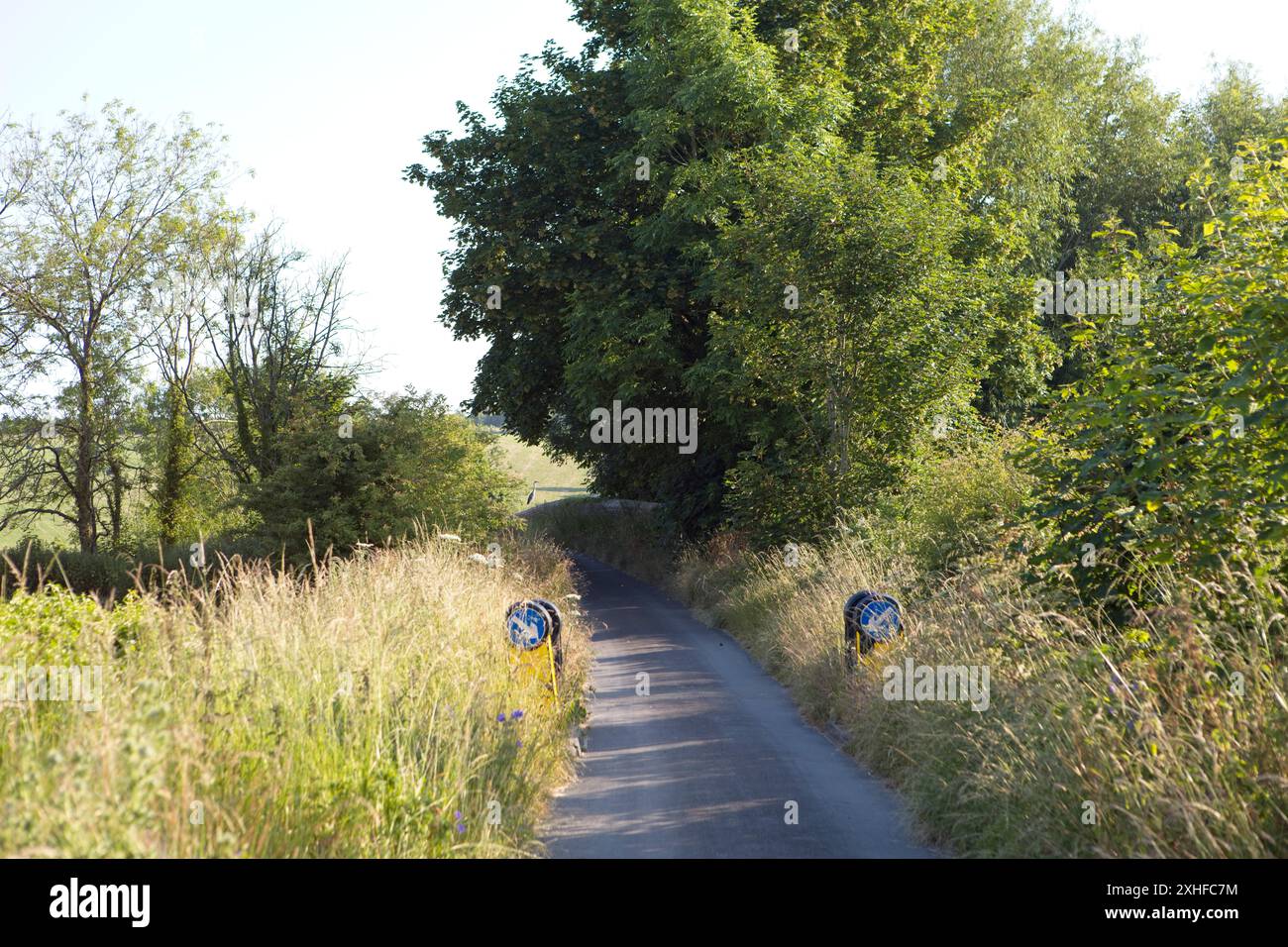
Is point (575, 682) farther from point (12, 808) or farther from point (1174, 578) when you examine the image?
point (12, 808)

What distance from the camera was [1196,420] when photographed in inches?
264

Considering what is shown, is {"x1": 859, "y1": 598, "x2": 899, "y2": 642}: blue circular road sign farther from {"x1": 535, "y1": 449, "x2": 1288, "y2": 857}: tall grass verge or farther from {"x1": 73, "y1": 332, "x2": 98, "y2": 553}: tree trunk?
{"x1": 73, "y1": 332, "x2": 98, "y2": 553}: tree trunk

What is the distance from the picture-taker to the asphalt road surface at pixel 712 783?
7.48 metres

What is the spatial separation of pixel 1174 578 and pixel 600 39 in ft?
82.8

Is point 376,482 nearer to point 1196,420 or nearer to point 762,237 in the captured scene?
point 762,237

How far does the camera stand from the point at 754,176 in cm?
2030

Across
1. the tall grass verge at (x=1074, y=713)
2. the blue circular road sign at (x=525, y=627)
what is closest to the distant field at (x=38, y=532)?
the blue circular road sign at (x=525, y=627)

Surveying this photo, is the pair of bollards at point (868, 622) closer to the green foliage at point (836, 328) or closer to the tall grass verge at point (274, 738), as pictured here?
the tall grass verge at point (274, 738)

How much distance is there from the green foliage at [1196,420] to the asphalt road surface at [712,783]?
2.47m

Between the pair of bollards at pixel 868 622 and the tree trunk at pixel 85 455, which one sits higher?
the tree trunk at pixel 85 455

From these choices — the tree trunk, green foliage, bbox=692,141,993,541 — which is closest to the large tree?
the tree trunk

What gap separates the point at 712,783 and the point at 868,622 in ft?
10.3

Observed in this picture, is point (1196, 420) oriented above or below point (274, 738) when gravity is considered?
above

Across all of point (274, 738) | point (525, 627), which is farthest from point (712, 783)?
point (274, 738)
